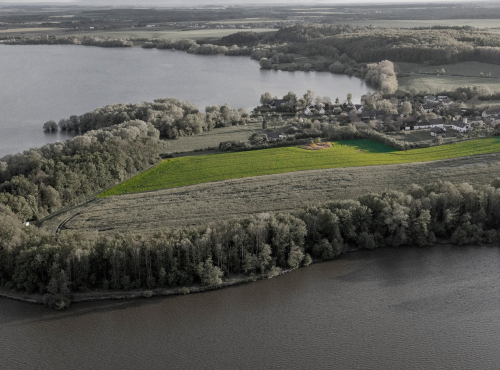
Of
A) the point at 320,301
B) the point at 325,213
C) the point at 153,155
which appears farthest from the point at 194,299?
the point at 153,155

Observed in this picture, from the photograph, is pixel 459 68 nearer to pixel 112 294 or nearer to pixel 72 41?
pixel 112 294

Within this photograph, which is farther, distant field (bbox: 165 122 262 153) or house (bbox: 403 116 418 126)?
house (bbox: 403 116 418 126)

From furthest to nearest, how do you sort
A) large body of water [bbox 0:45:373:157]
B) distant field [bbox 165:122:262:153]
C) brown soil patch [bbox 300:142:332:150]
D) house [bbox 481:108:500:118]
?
large body of water [bbox 0:45:373:157], house [bbox 481:108:500:118], distant field [bbox 165:122:262:153], brown soil patch [bbox 300:142:332:150]

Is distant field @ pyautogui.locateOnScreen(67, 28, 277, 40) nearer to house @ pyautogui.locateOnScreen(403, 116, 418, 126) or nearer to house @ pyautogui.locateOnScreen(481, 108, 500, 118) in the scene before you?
house @ pyautogui.locateOnScreen(403, 116, 418, 126)

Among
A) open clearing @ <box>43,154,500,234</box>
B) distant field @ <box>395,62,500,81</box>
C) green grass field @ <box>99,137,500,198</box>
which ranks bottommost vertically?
open clearing @ <box>43,154,500,234</box>

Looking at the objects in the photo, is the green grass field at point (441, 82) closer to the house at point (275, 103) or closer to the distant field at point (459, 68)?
the distant field at point (459, 68)

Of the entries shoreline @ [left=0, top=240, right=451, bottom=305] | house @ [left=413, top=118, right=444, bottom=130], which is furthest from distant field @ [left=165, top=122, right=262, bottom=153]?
shoreline @ [left=0, top=240, right=451, bottom=305]

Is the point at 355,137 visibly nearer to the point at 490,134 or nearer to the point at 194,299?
the point at 490,134
